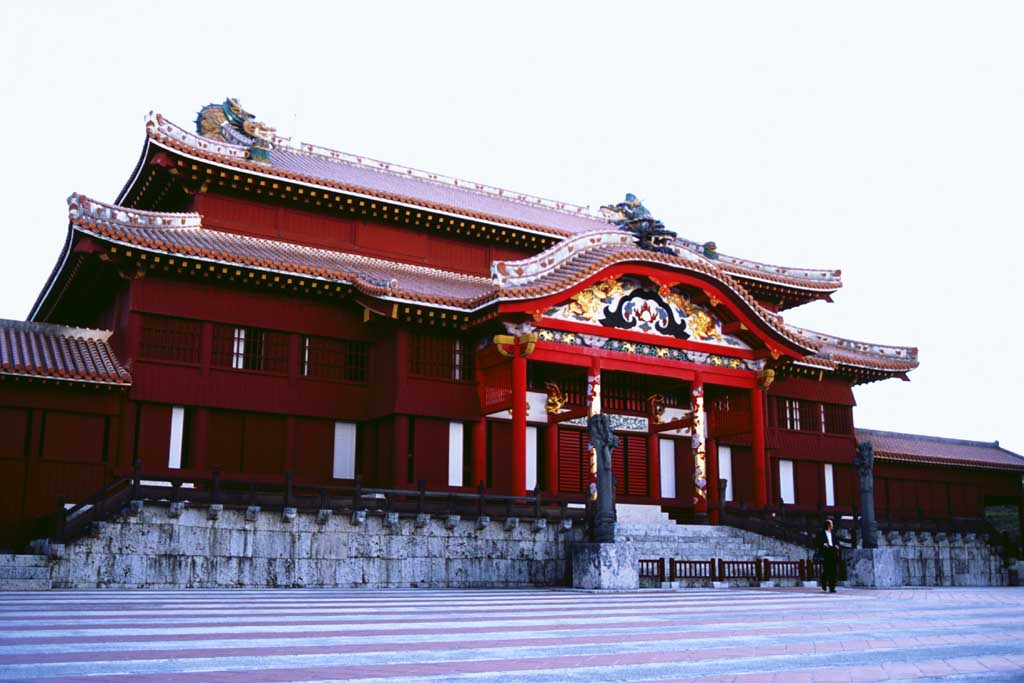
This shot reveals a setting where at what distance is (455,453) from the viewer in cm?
2605

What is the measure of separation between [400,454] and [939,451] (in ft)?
81.2

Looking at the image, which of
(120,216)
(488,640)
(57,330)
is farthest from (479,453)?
(488,640)

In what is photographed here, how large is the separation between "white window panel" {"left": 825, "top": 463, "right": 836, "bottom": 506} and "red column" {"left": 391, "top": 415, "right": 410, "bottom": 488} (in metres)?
17.2

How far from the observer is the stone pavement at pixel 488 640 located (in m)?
6.52

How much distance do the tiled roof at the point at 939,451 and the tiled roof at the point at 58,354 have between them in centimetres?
2658

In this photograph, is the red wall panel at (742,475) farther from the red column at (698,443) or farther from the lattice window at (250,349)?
the lattice window at (250,349)

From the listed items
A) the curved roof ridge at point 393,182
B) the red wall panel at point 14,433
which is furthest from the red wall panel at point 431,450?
the red wall panel at point 14,433

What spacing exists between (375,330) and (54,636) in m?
18.6

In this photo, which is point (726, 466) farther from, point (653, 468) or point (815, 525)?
point (815, 525)

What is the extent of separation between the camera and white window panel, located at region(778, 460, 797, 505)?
3316 cm

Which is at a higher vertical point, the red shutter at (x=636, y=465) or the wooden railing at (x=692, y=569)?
the red shutter at (x=636, y=465)

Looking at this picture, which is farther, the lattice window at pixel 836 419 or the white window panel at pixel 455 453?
the lattice window at pixel 836 419

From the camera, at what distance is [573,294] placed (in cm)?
2544

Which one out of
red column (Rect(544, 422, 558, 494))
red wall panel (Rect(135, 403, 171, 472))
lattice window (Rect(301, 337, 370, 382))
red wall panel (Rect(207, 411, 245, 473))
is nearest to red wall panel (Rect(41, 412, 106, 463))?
red wall panel (Rect(135, 403, 171, 472))
